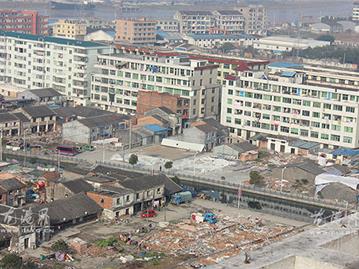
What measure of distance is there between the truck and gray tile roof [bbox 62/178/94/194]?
68.9 inches

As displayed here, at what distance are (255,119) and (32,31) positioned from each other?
67.4 ft

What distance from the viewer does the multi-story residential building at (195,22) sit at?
160ft

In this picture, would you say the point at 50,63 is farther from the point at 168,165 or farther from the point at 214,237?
the point at 214,237

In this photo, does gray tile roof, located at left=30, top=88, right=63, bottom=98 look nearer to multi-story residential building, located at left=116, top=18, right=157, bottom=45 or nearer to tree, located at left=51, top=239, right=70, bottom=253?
tree, located at left=51, top=239, right=70, bottom=253

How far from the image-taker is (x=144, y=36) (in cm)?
3947

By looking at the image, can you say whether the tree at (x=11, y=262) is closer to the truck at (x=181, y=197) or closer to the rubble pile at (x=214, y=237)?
the rubble pile at (x=214, y=237)

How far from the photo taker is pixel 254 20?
174 feet

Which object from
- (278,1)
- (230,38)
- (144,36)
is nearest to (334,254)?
(144,36)

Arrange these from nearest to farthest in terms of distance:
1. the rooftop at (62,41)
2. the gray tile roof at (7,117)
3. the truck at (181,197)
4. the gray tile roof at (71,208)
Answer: the gray tile roof at (71,208) → the truck at (181,197) → the gray tile roof at (7,117) → the rooftop at (62,41)

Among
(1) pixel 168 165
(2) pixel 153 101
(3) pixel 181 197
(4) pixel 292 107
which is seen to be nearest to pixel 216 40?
(2) pixel 153 101

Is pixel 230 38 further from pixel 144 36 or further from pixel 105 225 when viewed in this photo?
pixel 105 225

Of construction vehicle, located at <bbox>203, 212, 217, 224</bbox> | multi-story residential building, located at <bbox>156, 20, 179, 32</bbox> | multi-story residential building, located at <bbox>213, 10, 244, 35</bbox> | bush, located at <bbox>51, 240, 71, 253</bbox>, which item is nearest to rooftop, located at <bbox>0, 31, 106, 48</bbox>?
construction vehicle, located at <bbox>203, 212, 217, 224</bbox>

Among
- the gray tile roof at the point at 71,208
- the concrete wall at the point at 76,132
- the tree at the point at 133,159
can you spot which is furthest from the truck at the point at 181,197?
the concrete wall at the point at 76,132

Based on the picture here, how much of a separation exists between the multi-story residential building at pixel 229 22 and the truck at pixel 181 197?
32.5m
